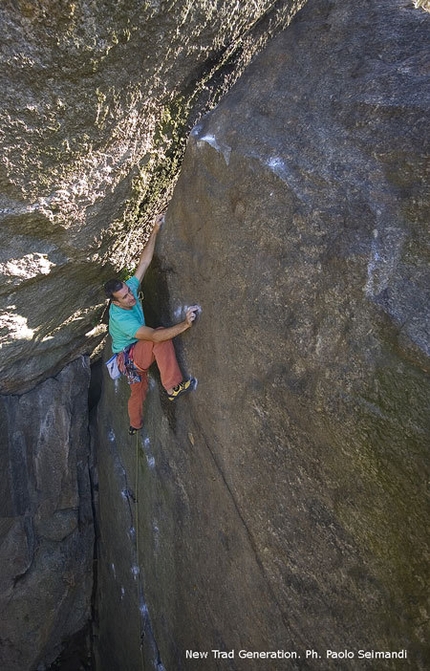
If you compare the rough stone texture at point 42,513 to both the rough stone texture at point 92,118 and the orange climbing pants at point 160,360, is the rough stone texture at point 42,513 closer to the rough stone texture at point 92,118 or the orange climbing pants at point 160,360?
the rough stone texture at point 92,118

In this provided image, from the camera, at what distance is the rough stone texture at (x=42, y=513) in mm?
5246

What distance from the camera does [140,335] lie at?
3.65 meters

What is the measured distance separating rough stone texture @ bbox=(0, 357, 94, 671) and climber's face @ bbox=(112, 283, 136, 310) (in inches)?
78.4

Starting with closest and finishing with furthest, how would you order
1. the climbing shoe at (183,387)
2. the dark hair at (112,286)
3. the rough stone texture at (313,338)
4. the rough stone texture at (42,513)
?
the rough stone texture at (313,338) → the dark hair at (112,286) → the climbing shoe at (183,387) → the rough stone texture at (42,513)

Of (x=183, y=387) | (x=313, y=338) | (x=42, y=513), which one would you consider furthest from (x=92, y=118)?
(x=42, y=513)

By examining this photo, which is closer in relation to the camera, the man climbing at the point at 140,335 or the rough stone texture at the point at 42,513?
the man climbing at the point at 140,335

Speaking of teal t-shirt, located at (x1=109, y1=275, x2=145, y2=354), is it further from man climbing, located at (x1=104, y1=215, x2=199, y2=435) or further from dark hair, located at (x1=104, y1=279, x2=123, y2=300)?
dark hair, located at (x1=104, y1=279, x2=123, y2=300)

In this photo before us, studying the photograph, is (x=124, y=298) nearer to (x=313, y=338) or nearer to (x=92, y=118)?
(x=92, y=118)

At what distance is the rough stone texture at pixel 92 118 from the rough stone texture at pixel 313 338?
0.24 meters

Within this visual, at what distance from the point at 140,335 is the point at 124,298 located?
0.30 metres

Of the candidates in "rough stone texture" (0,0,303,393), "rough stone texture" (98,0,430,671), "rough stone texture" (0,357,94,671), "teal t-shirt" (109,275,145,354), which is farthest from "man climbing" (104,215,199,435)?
"rough stone texture" (0,357,94,671)

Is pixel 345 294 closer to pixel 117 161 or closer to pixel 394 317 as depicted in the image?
pixel 394 317

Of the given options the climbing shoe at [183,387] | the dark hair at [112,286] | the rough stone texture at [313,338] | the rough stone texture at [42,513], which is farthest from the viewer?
the rough stone texture at [42,513]

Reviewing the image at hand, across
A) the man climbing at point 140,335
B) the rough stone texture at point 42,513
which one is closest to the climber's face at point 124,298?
the man climbing at point 140,335
